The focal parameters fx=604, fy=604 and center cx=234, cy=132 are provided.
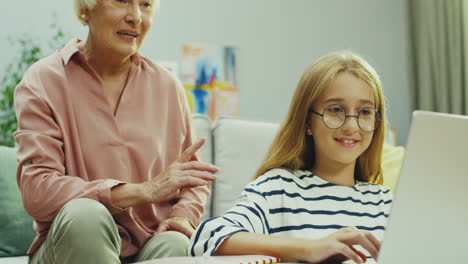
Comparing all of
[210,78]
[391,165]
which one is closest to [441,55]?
A: [210,78]

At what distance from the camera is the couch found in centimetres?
212

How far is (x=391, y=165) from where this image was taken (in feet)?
7.74

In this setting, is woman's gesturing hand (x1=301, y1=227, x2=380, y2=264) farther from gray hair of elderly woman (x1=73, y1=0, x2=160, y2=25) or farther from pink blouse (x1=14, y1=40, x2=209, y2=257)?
gray hair of elderly woman (x1=73, y1=0, x2=160, y2=25)

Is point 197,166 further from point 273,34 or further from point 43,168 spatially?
point 273,34

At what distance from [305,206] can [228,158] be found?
1062 millimetres

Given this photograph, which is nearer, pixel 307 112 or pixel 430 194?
pixel 430 194

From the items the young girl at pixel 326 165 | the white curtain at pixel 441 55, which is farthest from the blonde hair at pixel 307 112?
the white curtain at pixel 441 55

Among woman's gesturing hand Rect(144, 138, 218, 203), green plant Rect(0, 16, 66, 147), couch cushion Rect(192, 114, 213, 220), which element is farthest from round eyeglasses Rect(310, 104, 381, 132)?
green plant Rect(0, 16, 66, 147)

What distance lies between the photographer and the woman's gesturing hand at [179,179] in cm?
141

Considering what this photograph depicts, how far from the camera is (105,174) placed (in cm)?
159

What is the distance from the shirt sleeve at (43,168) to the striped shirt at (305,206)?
387 mm

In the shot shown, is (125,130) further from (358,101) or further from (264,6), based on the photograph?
(264,6)

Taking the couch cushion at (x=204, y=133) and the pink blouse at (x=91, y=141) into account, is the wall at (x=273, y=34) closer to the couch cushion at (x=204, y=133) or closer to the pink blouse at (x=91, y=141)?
the couch cushion at (x=204, y=133)

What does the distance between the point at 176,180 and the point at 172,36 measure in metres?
2.05
